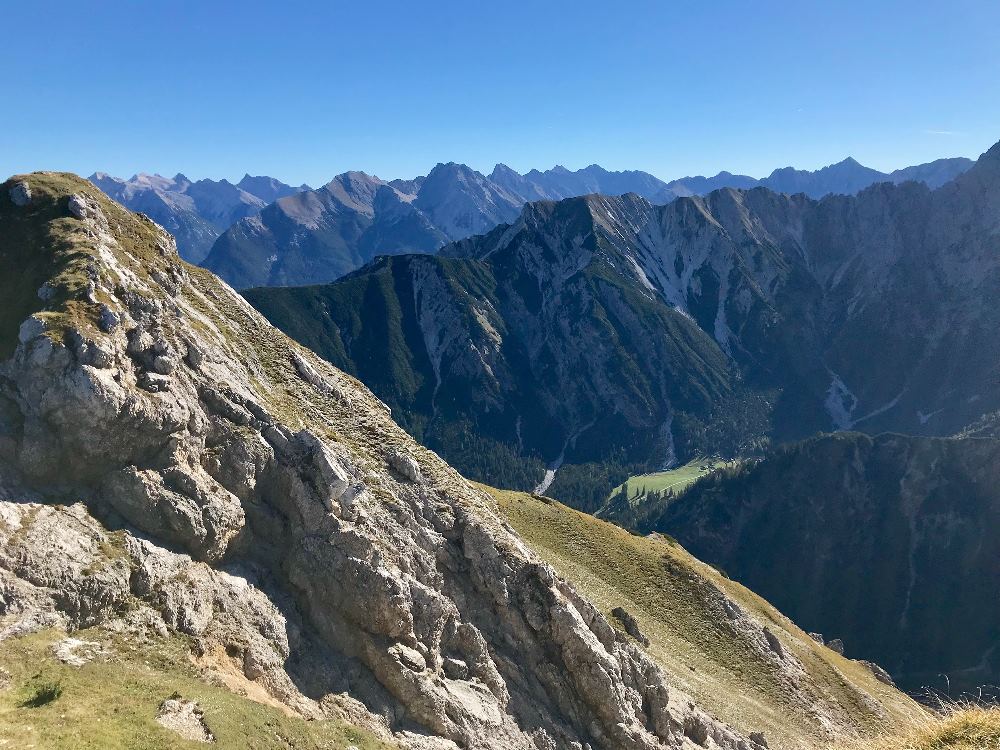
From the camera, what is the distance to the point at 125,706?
94.5 ft

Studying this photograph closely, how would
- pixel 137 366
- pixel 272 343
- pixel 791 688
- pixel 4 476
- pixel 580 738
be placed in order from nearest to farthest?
1. pixel 4 476
2. pixel 137 366
3. pixel 580 738
4. pixel 272 343
5. pixel 791 688

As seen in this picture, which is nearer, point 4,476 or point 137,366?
point 4,476

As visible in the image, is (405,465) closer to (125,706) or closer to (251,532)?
(251,532)

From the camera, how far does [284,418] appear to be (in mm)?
50844

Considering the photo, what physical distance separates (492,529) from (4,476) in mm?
36782

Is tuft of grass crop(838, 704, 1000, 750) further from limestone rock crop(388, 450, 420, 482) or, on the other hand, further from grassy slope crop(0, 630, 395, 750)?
limestone rock crop(388, 450, 420, 482)

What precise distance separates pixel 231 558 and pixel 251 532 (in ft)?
7.92

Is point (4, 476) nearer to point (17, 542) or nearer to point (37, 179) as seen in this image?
point (17, 542)

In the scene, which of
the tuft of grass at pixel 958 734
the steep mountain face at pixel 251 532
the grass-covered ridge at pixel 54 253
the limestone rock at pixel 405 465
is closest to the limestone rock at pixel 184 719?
the steep mountain face at pixel 251 532

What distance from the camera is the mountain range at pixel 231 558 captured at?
32.0 m

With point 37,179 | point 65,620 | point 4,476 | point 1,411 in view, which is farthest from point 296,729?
point 37,179

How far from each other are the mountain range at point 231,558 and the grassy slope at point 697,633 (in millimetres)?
6391

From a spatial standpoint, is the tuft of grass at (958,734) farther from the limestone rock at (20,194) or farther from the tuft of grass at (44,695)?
the limestone rock at (20,194)

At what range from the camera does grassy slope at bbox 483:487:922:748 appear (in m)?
73.9
